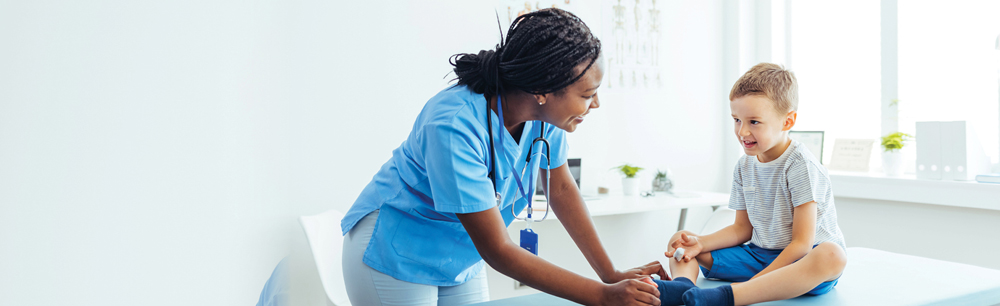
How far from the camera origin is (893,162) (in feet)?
9.43

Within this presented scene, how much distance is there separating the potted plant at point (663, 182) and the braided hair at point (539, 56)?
7.20ft

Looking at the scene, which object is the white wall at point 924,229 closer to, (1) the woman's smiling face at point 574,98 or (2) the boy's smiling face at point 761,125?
(2) the boy's smiling face at point 761,125

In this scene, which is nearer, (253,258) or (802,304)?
(253,258)

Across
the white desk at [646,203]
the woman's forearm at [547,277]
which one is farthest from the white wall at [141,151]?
the white desk at [646,203]

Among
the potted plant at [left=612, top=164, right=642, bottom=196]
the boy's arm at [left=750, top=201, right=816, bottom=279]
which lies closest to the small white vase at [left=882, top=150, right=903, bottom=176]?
the potted plant at [left=612, top=164, right=642, bottom=196]

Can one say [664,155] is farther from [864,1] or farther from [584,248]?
[584,248]

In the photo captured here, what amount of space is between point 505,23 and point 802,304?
80.2 inches

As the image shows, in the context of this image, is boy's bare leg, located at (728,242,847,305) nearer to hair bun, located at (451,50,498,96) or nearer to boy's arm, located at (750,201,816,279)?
boy's arm, located at (750,201,816,279)

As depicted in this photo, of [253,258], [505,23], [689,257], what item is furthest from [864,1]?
[253,258]

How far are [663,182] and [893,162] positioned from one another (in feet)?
3.58

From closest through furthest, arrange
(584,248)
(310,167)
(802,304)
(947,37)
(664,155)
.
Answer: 1. (802,304)
2. (584,248)
3. (310,167)
4. (947,37)
5. (664,155)

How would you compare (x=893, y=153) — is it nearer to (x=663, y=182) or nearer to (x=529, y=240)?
(x=663, y=182)

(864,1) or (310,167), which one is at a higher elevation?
(864,1)

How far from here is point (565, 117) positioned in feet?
3.52
